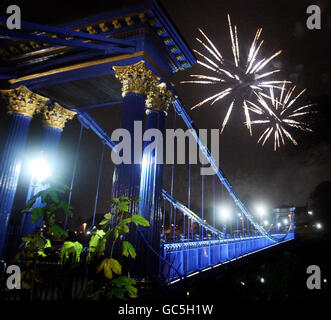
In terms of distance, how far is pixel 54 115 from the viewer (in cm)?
984

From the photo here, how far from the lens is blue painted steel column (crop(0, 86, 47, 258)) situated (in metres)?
7.37

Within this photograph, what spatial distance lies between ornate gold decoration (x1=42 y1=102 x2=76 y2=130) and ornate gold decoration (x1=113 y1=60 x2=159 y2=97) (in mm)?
4193

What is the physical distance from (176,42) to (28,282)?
7152mm

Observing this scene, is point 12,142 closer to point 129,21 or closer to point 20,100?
point 20,100

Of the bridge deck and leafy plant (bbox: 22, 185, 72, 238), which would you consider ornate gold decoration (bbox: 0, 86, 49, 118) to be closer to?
the bridge deck

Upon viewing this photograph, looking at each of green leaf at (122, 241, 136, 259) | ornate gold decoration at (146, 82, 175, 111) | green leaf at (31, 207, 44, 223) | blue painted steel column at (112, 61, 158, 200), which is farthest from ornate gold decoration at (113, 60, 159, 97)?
green leaf at (122, 241, 136, 259)

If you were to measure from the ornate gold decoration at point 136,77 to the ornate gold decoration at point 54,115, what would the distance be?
13.8ft

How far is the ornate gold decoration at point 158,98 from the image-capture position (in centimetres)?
733

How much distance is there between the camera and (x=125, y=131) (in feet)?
21.0

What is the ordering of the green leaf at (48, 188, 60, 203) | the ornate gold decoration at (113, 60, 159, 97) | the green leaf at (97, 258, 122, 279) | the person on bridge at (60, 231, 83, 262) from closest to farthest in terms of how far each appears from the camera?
the green leaf at (97, 258, 122, 279) < the green leaf at (48, 188, 60, 203) < the person on bridge at (60, 231, 83, 262) < the ornate gold decoration at (113, 60, 159, 97)

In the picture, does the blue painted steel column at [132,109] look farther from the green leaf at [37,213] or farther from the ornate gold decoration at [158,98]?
the green leaf at [37,213]

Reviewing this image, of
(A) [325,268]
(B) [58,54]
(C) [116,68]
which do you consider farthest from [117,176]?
(A) [325,268]

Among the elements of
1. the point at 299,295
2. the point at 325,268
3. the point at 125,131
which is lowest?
the point at 299,295
